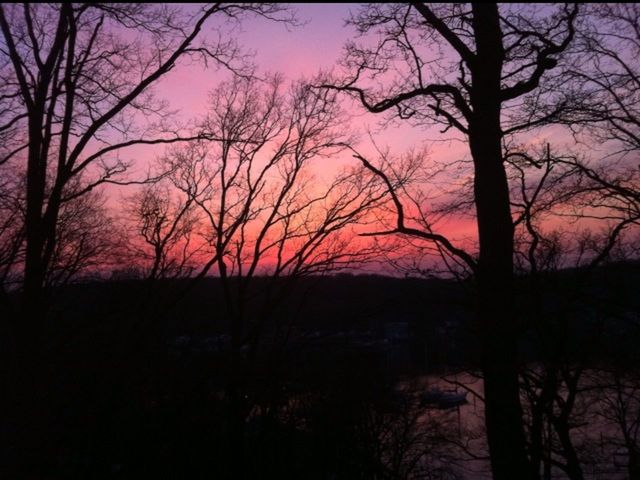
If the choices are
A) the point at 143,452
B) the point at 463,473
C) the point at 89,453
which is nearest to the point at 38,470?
the point at 89,453

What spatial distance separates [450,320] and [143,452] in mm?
4664

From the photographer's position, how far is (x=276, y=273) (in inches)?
596

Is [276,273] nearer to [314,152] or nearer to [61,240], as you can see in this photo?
[314,152]

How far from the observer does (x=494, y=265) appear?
17.9 feet

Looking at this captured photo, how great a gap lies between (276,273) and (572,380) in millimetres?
7568

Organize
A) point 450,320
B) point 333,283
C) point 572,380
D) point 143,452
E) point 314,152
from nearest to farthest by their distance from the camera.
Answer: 1. point 143,452
2. point 450,320
3. point 572,380
4. point 333,283
5. point 314,152

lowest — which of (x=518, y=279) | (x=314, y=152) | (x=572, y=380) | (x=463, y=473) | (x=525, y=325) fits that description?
(x=463, y=473)

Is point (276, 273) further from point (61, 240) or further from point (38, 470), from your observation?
point (38, 470)

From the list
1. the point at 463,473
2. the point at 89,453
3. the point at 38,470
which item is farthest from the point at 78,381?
the point at 463,473

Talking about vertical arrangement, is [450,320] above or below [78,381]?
above

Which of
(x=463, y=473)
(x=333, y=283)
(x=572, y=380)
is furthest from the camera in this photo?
(x=463, y=473)

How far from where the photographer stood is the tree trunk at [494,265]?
5230 mm

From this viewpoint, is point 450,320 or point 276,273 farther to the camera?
point 276,273

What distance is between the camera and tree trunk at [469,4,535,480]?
5230 mm
